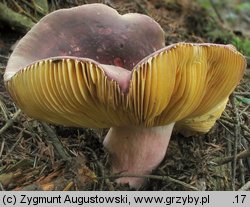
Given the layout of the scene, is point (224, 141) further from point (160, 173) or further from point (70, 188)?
point (70, 188)

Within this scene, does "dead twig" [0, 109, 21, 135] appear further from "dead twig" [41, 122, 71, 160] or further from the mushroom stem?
the mushroom stem

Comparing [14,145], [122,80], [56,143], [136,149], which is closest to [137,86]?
[122,80]

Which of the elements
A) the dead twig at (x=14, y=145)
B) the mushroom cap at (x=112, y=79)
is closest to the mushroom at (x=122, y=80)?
the mushroom cap at (x=112, y=79)

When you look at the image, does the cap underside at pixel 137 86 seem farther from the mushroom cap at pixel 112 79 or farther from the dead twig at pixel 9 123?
the dead twig at pixel 9 123

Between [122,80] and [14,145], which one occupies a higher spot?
[122,80]

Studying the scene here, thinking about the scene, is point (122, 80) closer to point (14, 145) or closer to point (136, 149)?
point (136, 149)
